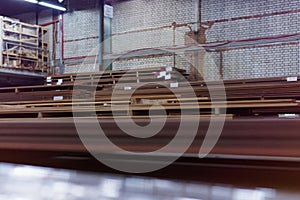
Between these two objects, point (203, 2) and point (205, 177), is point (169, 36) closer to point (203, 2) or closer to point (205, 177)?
point (203, 2)

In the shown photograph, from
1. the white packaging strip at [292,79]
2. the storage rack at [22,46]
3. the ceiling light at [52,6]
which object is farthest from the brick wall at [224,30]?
the storage rack at [22,46]

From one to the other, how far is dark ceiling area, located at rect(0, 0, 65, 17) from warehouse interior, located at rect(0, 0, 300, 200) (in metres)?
0.06

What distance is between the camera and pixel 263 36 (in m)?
8.71

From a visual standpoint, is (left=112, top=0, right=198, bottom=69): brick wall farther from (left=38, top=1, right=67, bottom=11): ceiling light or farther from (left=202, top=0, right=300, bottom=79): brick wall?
(left=38, top=1, right=67, bottom=11): ceiling light

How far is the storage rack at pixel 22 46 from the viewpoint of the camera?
1023cm

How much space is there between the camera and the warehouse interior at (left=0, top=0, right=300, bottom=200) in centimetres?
44

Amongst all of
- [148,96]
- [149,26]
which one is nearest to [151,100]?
[148,96]

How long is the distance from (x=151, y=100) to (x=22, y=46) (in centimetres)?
568

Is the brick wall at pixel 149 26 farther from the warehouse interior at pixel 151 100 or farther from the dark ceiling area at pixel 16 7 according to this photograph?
the dark ceiling area at pixel 16 7

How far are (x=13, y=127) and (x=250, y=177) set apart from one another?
339mm

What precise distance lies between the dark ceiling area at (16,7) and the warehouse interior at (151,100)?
0.21 feet

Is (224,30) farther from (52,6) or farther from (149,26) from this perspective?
(52,6)

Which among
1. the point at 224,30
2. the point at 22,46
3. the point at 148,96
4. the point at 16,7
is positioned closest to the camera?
the point at 148,96

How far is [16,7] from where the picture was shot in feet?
41.2
